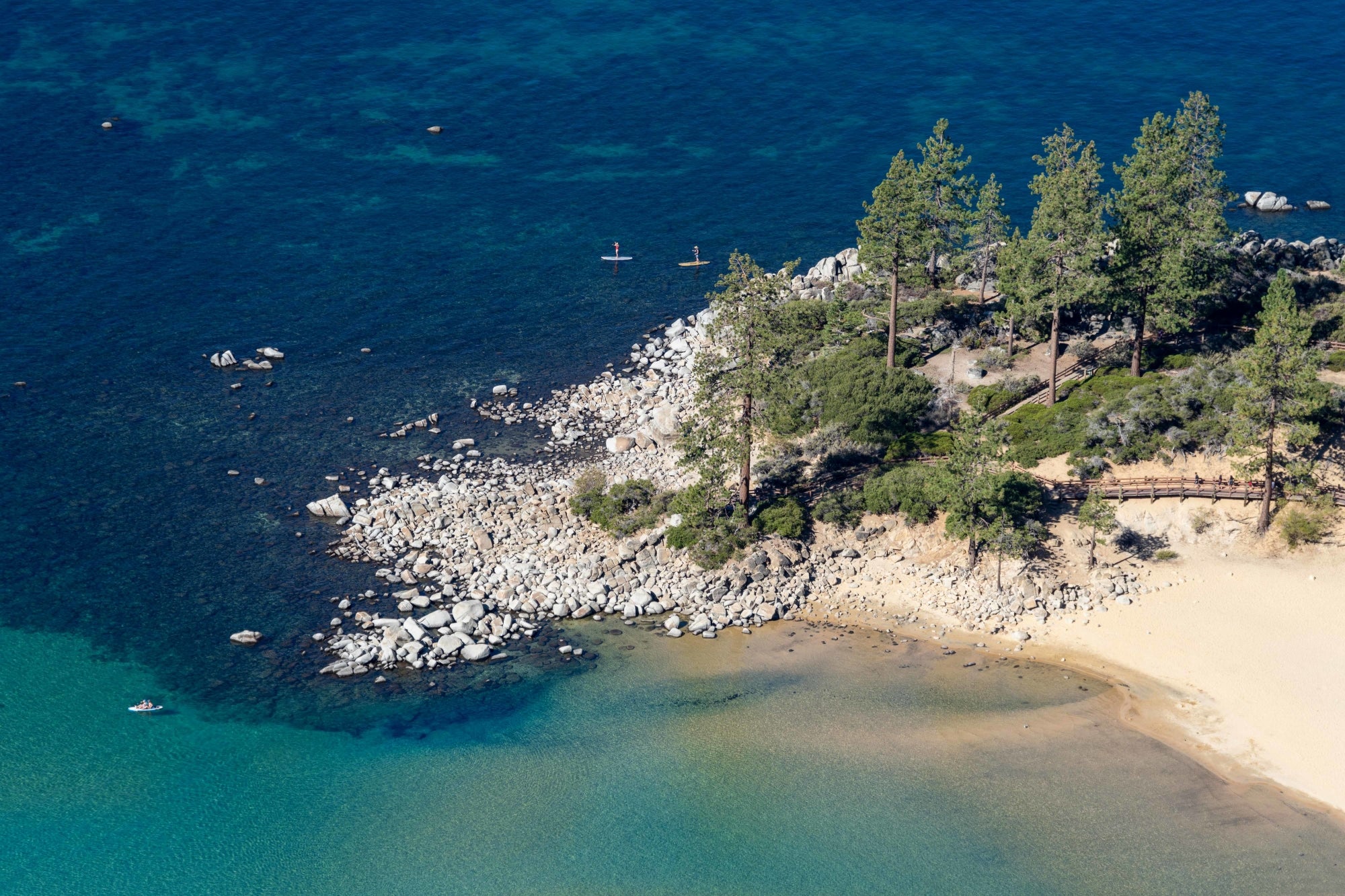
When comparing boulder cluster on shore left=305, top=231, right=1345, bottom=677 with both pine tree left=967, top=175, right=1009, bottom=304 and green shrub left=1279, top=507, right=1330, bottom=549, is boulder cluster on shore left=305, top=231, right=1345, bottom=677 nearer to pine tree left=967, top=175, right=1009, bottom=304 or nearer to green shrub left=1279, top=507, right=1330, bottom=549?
green shrub left=1279, top=507, right=1330, bottom=549

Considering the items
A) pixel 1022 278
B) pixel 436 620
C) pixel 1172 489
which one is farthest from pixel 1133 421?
pixel 436 620

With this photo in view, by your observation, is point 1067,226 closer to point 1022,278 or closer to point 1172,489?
point 1022,278

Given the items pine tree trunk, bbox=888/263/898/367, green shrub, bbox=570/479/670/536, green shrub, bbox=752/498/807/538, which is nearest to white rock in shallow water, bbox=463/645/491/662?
green shrub, bbox=570/479/670/536

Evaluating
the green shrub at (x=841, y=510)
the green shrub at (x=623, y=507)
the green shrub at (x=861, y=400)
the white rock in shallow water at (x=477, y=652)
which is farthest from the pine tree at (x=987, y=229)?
the white rock in shallow water at (x=477, y=652)

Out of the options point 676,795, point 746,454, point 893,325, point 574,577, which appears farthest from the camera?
point 893,325

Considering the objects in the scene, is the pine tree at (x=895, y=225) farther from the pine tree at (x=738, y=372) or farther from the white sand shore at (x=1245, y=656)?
the white sand shore at (x=1245, y=656)
